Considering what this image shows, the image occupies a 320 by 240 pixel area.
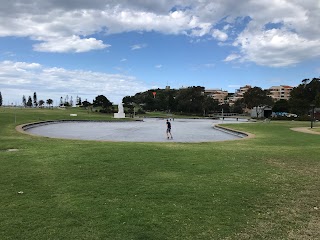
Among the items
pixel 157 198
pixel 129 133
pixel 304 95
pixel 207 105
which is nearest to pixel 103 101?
pixel 207 105

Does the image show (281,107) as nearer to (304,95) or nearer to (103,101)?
(304,95)

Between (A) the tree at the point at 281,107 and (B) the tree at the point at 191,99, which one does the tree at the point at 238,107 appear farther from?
(A) the tree at the point at 281,107

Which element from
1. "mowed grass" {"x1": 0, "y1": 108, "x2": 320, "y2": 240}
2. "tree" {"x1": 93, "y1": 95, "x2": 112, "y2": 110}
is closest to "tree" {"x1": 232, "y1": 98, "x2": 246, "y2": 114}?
"tree" {"x1": 93, "y1": 95, "x2": 112, "y2": 110}

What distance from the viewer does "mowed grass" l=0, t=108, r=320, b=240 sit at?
5.41 m

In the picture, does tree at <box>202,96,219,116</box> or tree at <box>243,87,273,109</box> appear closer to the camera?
tree at <box>243,87,273,109</box>

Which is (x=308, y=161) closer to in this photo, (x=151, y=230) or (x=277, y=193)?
(x=277, y=193)

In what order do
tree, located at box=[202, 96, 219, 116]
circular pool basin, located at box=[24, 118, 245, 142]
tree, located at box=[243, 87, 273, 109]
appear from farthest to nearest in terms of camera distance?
tree, located at box=[202, 96, 219, 116] < tree, located at box=[243, 87, 273, 109] < circular pool basin, located at box=[24, 118, 245, 142]

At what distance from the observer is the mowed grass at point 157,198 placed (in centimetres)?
541

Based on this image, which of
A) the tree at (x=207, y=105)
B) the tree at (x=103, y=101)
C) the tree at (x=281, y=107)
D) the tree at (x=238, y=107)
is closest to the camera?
the tree at (x=103, y=101)

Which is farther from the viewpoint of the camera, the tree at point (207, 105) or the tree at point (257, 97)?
the tree at point (207, 105)

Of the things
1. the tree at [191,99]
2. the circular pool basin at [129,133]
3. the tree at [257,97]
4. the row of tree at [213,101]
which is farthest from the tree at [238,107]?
the circular pool basin at [129,133]

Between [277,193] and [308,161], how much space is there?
4790 mm

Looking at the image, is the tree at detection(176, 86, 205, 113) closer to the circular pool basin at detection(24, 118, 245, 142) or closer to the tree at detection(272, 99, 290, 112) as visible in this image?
the tree at detection(272, 99, 290, 112)

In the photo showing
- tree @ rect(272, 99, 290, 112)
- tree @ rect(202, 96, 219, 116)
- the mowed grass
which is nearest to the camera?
the mowed grass
